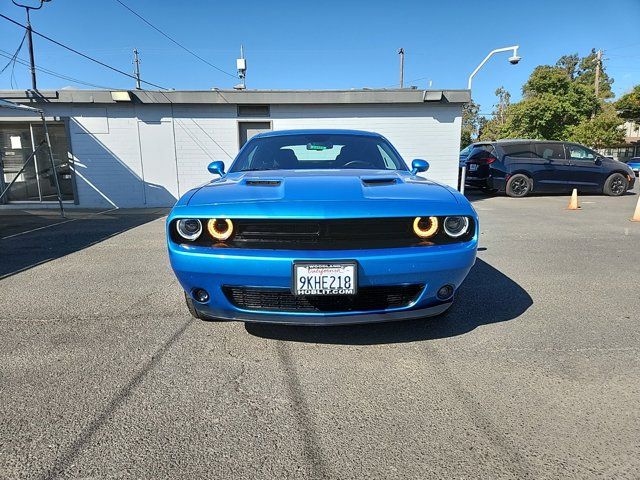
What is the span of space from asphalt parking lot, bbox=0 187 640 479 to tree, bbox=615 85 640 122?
34.3 meters

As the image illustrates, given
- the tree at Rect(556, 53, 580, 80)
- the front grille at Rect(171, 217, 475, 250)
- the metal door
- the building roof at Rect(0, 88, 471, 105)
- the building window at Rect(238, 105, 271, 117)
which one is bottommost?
the front grille at Rect(171, 217, 475, 250)

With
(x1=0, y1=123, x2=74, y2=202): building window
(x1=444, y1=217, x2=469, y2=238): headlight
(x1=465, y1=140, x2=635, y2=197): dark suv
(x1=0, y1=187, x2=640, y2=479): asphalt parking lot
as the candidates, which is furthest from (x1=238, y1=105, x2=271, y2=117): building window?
(x1=444, y1=217, x2=469, y2=238): headlight

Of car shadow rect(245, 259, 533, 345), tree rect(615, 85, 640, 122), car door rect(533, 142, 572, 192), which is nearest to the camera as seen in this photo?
car shadow rect(245, 259, 533, 345)

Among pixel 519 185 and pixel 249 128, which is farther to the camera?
pixel 519 185

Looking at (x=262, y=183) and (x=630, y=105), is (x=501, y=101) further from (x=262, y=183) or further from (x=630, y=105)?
(x=262, y=183)

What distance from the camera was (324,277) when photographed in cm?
218

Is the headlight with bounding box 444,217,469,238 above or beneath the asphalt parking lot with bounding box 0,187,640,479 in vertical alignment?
above

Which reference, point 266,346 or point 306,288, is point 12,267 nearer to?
point 266,346

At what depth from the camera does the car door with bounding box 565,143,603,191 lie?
12070 millimetres

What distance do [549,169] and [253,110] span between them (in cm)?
897

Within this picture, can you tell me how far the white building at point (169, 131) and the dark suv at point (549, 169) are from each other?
5.00ft

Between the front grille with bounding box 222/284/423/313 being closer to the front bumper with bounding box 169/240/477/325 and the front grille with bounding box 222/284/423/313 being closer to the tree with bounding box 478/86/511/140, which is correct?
the front bumper with bounding box 169/240/477/325

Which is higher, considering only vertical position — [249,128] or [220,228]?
[249,128]

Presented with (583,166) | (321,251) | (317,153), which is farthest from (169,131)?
(583,166)
